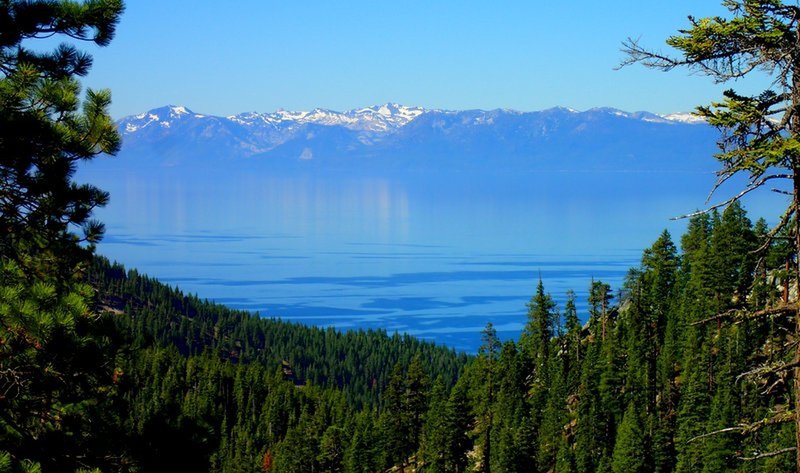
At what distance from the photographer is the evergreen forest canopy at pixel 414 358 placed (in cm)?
1302

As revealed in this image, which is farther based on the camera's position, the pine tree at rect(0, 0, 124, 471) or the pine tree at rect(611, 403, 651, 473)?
the pine tree at rect(611, 403, 651, 473)

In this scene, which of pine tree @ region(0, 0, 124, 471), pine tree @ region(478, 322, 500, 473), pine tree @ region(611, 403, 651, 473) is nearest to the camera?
pine tree @ region(0, 0, 124, 471)

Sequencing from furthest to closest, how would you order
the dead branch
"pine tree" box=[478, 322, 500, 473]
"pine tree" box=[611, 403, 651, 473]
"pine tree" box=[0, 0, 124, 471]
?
"pine tree" box=[478, 322, 500, 473] → "pine tree" box=[611, 403, 651, 473] → "pine tree" box=[0, 0, 124, 471] → the dead branch

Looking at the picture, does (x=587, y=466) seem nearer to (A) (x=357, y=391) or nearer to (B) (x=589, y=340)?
(B) (x=589, y=340)

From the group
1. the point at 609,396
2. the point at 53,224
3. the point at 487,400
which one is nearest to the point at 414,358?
the point at 487,400

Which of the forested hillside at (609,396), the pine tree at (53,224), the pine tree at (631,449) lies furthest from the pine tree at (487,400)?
the pine tree at (53,224)

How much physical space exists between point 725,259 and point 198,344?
142542mm

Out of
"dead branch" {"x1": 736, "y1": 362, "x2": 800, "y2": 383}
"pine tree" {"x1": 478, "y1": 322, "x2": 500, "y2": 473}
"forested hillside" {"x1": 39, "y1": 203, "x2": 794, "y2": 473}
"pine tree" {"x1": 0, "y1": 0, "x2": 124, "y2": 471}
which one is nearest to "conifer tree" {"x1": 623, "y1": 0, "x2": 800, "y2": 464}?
"dead branch" {"x1": 736, "y1": 362, "x2": 800, "y2": 383}

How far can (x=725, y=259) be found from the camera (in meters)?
68.7

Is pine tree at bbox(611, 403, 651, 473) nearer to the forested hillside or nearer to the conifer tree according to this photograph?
the forested hillside

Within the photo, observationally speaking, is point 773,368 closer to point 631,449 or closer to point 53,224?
point 53,224

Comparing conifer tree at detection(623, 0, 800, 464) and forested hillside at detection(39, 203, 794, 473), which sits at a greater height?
conifer tree at detection(623, 0, 800, 464)

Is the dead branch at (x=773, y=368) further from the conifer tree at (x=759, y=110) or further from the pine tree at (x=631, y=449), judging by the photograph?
the pine tree at (x=631, y=449)

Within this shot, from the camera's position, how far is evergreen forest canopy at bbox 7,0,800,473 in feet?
42.7
